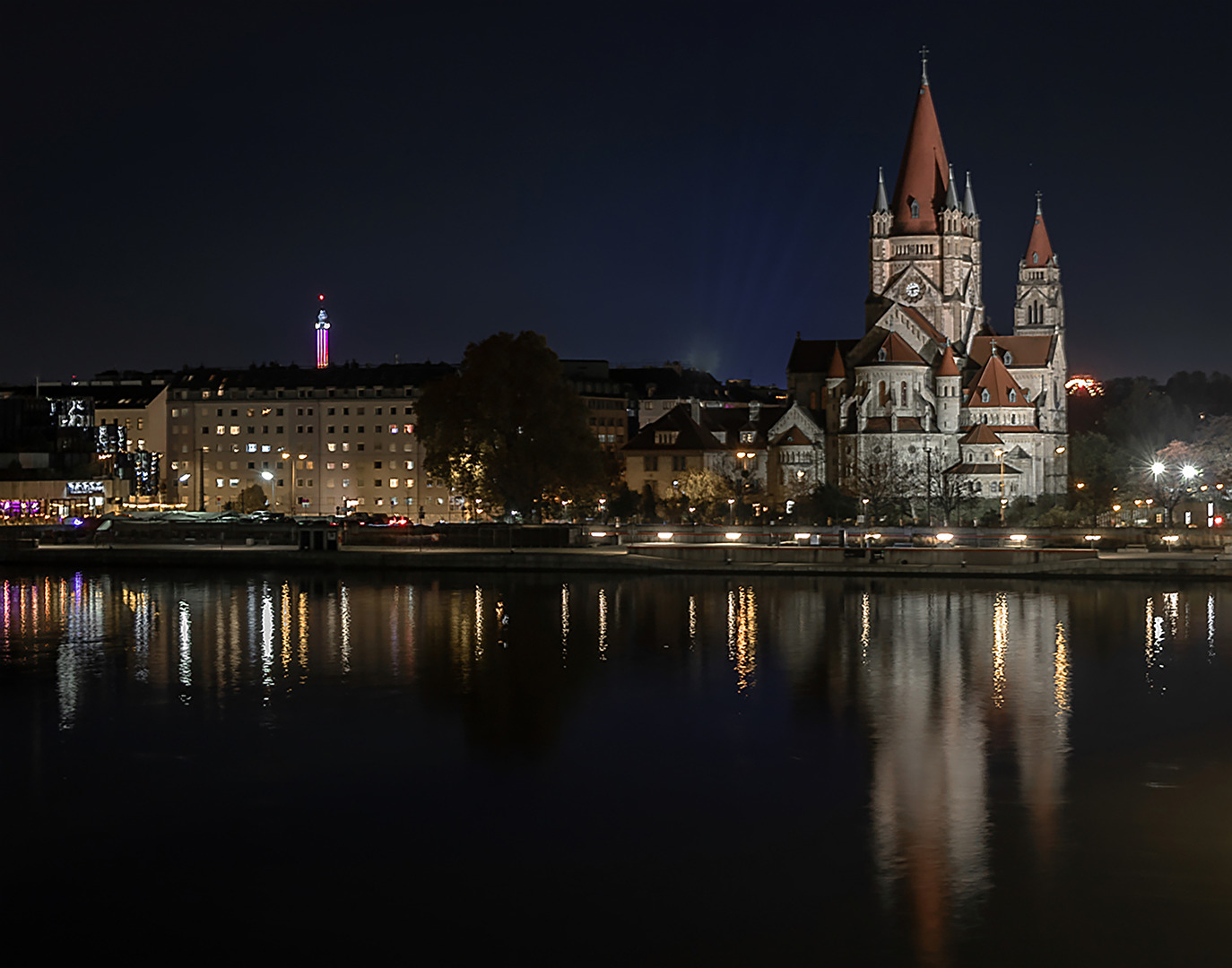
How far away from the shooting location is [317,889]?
58.2 feet

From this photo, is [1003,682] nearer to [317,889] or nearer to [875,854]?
[875,854]

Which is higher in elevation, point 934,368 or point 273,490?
point 934,368

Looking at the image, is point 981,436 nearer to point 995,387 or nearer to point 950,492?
point 995,387

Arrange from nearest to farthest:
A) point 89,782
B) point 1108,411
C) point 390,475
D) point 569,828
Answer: point 569,828 → point 89,782 → point 1108,411 → point 390,475

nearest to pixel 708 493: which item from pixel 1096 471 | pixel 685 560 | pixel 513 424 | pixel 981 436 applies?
pixel 981 436

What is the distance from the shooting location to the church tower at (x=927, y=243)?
109 metres

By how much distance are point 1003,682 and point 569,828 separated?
618 inches

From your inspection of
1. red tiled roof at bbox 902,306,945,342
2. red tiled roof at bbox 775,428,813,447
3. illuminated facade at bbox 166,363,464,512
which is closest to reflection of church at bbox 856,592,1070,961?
red tiled roof at bbox 775,428,813,447

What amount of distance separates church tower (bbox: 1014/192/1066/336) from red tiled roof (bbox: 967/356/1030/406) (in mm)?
15291

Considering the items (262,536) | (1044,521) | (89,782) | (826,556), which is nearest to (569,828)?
(89,782)

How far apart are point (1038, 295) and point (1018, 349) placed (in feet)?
36.1

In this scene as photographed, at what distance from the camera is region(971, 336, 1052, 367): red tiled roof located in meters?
109

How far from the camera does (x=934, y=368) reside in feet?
340

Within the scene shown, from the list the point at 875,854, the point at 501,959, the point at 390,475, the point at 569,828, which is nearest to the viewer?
the point at 501,959
